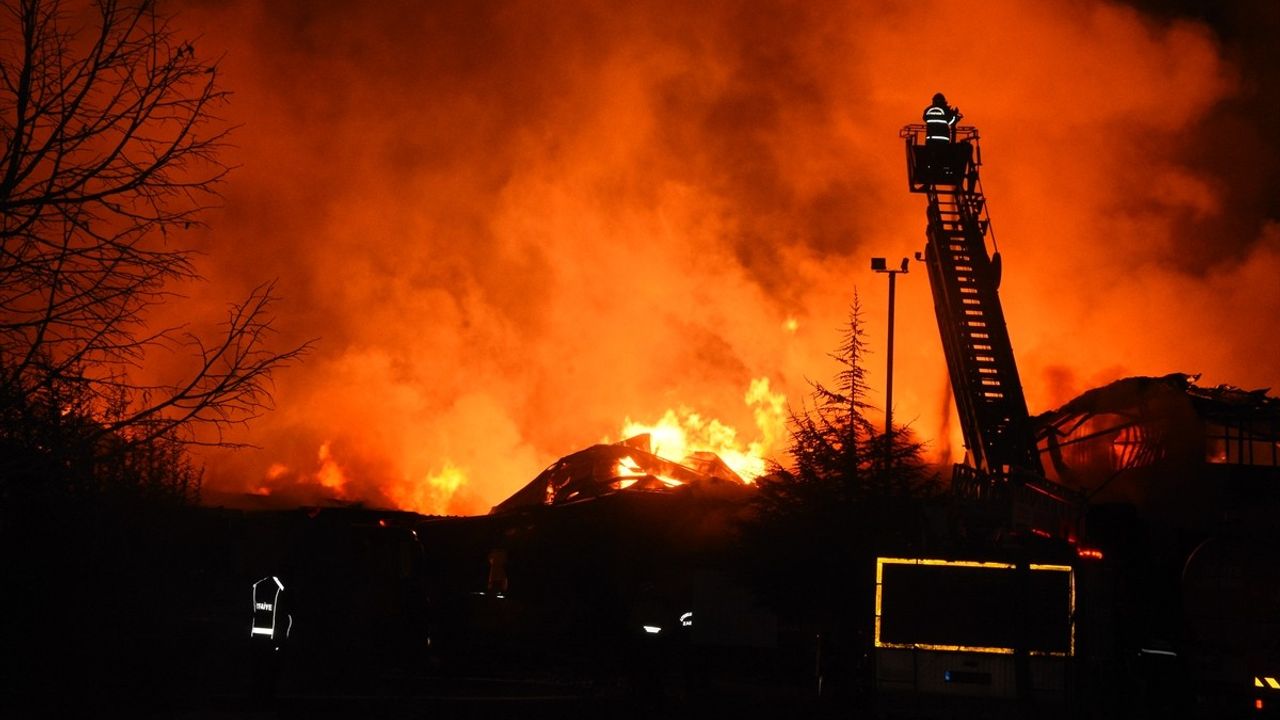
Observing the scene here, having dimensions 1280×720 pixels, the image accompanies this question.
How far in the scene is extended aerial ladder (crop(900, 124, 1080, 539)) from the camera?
97.2 feet

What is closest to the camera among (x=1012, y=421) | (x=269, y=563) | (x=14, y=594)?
(x=14, y=594)

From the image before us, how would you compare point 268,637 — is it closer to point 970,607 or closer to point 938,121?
point 970,607

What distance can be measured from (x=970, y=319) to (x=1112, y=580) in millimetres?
15995

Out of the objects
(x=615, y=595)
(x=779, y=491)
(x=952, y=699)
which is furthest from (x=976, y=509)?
(x=952, y=699)

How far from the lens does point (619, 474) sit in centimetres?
4278

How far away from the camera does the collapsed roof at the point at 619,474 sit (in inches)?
1638

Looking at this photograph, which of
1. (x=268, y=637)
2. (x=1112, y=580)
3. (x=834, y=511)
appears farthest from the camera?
(x=834, y=511)

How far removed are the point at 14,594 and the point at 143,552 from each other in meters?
8.75

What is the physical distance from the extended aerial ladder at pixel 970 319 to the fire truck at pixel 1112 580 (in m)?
0.11

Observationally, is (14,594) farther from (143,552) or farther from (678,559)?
(678,559)

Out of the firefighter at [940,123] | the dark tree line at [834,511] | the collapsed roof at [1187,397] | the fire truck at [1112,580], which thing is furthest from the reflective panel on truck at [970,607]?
the firefighter at [940,123]

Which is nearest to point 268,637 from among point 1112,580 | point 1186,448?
point 1112,580

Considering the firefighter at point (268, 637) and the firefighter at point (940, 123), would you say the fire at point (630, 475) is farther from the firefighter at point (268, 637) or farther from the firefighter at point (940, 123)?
the firefighter at point (268, 637)

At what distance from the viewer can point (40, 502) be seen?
9.02 m
